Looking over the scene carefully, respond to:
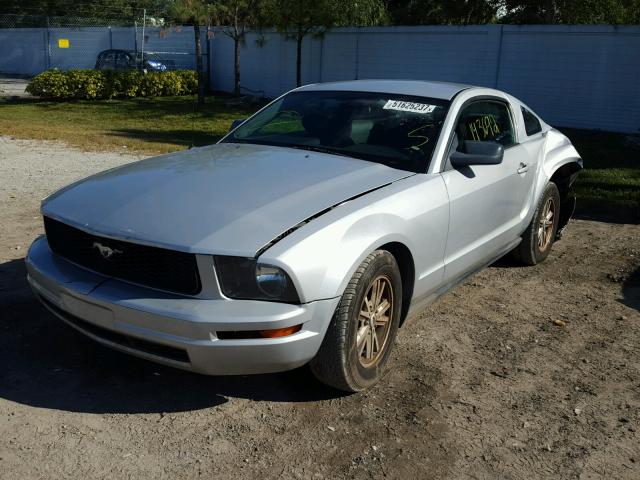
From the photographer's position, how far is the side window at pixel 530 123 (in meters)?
5.72

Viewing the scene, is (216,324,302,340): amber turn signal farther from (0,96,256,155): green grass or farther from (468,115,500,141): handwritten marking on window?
(0,96,256,155): green grass

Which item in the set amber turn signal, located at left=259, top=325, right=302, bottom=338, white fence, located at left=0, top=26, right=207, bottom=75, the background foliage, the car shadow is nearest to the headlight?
amber turn signal, located at left=259, top=325, right=302, bottom=338

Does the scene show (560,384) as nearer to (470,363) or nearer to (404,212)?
(470,363)

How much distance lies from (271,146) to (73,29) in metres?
29.1

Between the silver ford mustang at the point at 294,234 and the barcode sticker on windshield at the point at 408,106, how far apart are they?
0.01m

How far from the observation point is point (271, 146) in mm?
4578

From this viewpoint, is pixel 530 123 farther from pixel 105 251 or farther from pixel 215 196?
pixel 105 251

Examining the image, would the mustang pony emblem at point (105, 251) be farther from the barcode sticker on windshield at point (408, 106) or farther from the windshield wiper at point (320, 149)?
the barcode sticker on windshield at point (408, 106)

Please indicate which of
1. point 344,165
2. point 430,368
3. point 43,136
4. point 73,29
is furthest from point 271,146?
point 73,29

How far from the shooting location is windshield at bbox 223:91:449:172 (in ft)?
14.1

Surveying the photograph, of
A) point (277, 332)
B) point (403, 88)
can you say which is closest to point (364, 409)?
point (277, 332)

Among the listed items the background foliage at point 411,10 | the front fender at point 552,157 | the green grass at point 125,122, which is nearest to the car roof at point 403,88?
the front fender at point 552,157

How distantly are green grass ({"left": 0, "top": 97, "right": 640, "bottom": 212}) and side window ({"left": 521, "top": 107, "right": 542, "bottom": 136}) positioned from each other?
83.4 inches

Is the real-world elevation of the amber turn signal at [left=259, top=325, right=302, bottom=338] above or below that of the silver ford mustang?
below
